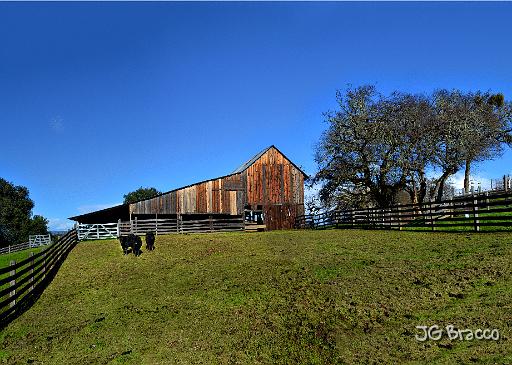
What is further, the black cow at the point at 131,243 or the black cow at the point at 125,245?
the black cow at the point at 125,245

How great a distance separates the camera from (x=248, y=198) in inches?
1708

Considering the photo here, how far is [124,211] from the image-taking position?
42812mm

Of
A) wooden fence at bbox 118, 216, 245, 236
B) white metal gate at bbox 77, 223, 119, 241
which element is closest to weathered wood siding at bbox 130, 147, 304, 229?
wooden fence at bbox 118, 216, 245, 236

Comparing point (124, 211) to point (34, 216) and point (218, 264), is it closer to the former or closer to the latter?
point (218, 264)

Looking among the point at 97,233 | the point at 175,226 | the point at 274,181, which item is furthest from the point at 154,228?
the point at 274,181

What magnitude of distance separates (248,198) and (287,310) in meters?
32.9

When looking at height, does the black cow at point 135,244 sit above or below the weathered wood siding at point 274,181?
below

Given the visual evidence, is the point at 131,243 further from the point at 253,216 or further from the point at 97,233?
the point at 253,216

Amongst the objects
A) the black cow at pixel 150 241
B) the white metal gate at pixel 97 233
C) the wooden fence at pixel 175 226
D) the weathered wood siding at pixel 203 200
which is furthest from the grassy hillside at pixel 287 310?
the weathered wood siding at pixel 203 200

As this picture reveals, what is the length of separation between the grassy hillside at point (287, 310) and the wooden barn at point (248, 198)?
2327 cm

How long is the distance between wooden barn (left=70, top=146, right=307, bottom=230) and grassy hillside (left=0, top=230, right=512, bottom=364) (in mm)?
23267

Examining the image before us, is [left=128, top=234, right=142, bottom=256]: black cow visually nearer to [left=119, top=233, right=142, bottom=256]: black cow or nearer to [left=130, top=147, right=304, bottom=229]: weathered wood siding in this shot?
[left=119, top=233, right=142, bottom=256]: black cow

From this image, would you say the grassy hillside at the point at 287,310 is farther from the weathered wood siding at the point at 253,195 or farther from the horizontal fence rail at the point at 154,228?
the weathered wood siding at the point at 253,195

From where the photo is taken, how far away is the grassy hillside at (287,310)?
8258mm
